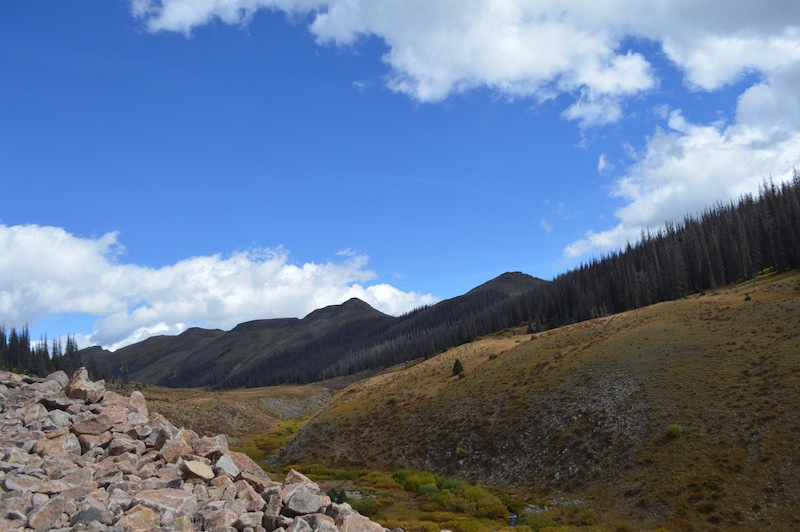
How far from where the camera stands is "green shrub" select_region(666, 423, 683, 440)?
39781mm

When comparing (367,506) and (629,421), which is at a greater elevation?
(629,421)

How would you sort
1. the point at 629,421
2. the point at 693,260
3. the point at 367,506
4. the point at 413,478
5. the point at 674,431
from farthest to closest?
the point at 693,260, the point at 413,478, the point at 629,421, the point at 674,431, the point at 367,506

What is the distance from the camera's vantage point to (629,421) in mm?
44562

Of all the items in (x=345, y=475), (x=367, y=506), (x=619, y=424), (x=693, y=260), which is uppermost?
(x=693, y=260)

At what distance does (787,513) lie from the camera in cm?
2862

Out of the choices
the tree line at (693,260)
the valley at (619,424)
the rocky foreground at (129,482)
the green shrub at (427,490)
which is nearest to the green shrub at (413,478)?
the valley at (619,424)

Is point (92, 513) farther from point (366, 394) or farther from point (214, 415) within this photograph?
point (214, 415)

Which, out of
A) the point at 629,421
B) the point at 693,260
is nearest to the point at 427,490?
the point at 629,421

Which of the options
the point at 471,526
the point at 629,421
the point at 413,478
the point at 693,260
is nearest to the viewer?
the point at 471,526

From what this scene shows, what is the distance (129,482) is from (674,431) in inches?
1581

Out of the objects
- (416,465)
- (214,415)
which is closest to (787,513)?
(416,465)

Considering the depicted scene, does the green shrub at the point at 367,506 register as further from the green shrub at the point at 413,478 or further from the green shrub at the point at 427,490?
the green shrub at the point at 413,478

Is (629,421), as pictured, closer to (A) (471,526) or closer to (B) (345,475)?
(A) (471,526)

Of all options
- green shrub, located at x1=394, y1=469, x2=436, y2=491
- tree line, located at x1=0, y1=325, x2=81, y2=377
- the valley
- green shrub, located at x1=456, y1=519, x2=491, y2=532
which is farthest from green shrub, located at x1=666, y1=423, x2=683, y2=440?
tree line, located at x1=0, y1=325, x2=81, y2=377
